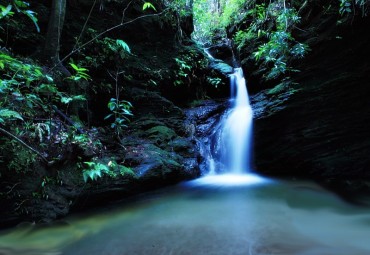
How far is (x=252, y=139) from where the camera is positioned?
22.7 feet

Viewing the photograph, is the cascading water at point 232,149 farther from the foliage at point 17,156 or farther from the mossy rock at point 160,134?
the foliage at point 17,156

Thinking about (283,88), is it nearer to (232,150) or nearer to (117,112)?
(232,150)

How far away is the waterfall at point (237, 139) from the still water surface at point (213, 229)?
1.80 metres

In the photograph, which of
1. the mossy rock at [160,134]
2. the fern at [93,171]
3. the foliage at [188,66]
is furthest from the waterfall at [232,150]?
the fern at [93,171]

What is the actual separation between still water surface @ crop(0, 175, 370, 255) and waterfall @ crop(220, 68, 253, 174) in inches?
70.8

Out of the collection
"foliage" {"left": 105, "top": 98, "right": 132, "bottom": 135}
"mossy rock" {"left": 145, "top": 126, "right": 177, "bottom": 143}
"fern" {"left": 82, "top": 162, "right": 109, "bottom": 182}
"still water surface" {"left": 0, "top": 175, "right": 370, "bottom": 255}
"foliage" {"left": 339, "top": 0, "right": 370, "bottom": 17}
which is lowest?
"still water surface" {"left": 0, "top": 175, "right": 370, "bottom": 255}

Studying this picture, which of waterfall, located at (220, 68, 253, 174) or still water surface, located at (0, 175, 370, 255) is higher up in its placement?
waterfall, located at (220, 68, 253, 174)

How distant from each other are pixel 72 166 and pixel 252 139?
4459mm

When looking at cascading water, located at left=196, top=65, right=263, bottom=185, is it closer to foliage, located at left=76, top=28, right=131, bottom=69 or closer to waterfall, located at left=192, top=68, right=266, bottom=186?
waterfall, located at left=192, top=68, right=266, bottom=186

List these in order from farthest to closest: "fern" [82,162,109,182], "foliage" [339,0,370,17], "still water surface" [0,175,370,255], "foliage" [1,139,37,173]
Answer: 1. "foliage" [339,0,370,17]
2. "foliage" [1,139,37,173]
3. "fern" [82,162,109,182]
4. "still water surface" [0,175,370,255]

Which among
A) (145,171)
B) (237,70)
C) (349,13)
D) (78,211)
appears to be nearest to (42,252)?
(78,211)

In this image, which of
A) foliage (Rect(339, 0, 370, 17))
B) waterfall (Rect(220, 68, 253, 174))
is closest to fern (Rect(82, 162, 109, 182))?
waterfall (Rect(220, 68, 253, 174))

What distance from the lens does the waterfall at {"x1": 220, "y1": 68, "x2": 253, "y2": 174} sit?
6.89m

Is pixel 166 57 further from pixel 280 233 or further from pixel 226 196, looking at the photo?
pixel 280 233
